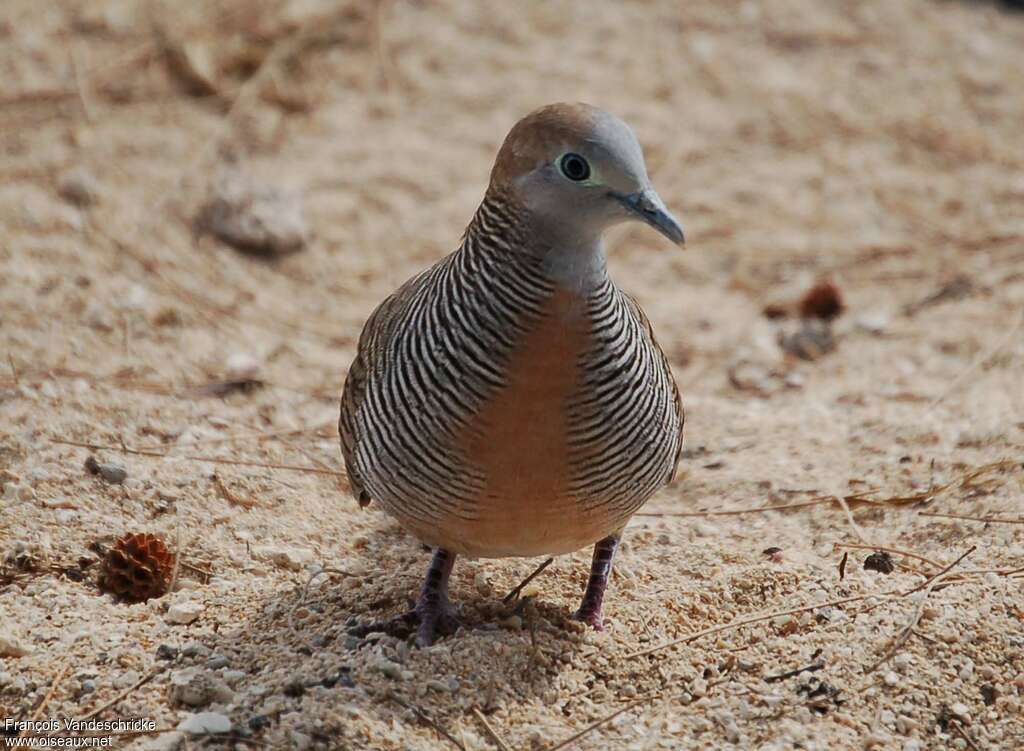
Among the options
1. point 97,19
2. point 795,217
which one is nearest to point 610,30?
point 795,217

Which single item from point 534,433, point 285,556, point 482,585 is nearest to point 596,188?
point 534,433

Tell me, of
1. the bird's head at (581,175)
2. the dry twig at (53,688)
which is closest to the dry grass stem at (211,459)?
the dry twig at (53,688)

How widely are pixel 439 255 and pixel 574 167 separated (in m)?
4.20

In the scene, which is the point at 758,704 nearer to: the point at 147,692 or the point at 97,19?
the point at 147,692

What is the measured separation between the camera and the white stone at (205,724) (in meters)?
3.78

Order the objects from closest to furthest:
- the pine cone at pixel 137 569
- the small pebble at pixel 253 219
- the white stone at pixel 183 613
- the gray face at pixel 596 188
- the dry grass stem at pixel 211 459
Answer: the gray face at pixel 596 188 < the white stone at pixel 183 613 < the pine cone at pixel 137 569 < the dry grass stem at pixel 211 459 < the small pebble at pixel 253 219

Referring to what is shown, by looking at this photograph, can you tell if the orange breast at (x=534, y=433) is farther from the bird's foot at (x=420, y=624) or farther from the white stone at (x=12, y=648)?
the white stone at (x=12, y=648)

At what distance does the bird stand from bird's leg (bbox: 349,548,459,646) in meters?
0.26

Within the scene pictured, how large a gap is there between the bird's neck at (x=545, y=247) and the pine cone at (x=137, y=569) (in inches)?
63.3

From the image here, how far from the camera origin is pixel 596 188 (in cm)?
363

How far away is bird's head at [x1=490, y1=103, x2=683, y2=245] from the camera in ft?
11.8

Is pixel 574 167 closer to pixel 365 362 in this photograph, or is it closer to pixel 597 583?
pixel 365 362

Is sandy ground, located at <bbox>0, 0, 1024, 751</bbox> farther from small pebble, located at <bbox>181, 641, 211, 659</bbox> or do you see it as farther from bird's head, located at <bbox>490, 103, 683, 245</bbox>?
bird's head, located at <bbox>490, 103, 683, 245</bbox>

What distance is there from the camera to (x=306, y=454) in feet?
18.6
